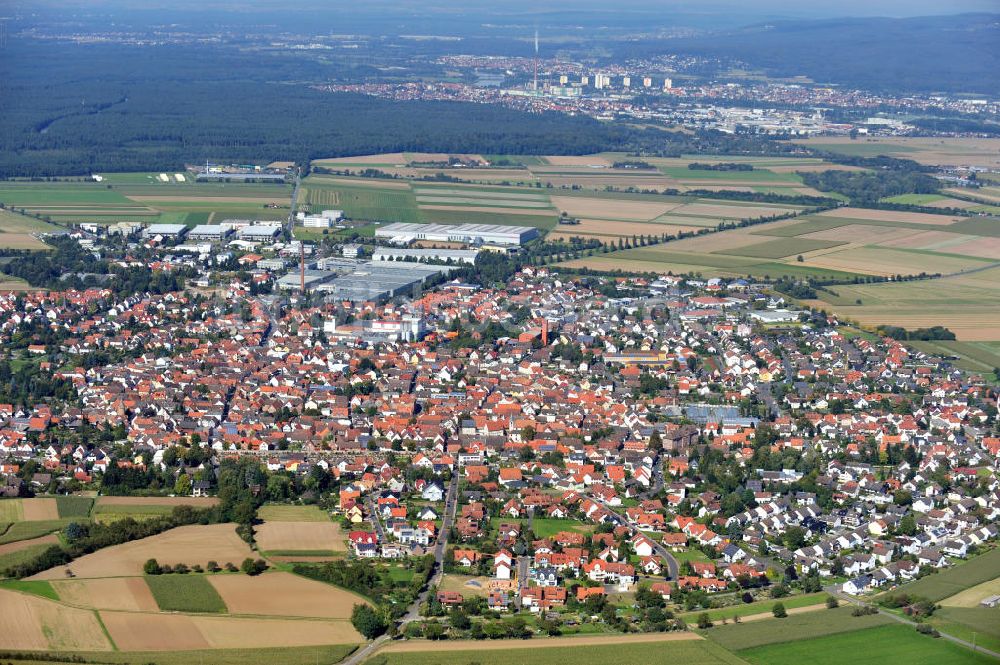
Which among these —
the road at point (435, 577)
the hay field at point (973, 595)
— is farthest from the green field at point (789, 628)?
the road at point (435, 577)

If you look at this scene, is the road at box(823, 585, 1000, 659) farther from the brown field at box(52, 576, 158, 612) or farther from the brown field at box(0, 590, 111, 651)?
the brown field at box(0, 590, 111, 651)

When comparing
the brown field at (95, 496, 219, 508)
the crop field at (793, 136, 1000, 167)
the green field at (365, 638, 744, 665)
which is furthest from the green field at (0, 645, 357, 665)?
the crop field at (793, 136, 1000, 167)

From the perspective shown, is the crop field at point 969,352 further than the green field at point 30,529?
Yes

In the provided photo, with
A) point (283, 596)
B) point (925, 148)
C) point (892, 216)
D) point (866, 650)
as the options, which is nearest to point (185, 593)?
Answer: point (283, 596)

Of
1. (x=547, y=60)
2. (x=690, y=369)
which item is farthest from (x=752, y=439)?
(x=547, y=60)

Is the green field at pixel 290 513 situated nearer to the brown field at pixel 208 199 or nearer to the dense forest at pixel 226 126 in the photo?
the brown field at pixel 208 199

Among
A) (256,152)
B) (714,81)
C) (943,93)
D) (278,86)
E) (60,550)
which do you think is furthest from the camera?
(714,81)

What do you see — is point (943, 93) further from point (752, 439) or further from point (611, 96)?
point (752, 439)
